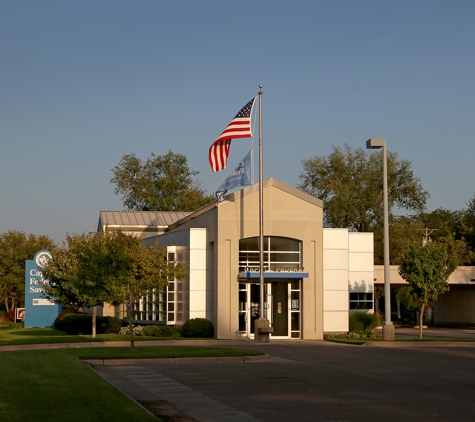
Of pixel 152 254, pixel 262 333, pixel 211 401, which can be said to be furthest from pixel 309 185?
pixel 211 401

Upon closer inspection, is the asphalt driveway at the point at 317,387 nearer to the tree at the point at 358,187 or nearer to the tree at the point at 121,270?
the tree at the point at 121,270

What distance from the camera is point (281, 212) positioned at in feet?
112

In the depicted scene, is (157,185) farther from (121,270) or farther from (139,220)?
(121,270)

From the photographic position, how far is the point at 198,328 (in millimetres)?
32562

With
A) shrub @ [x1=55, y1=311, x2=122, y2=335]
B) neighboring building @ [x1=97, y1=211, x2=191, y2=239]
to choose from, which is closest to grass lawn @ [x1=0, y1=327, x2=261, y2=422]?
shrub @ [x1=55, y1=311, x2=122, y2=335]

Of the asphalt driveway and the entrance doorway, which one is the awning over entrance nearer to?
the entrance doorway

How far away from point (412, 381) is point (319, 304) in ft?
57.2

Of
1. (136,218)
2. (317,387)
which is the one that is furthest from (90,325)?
(317,387)

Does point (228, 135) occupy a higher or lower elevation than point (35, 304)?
higher

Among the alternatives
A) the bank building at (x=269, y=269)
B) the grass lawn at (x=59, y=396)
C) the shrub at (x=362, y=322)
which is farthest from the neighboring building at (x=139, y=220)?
the grass lawn at (x=59, y=396)

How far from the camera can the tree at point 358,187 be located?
64.8 metres

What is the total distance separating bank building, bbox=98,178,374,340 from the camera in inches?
1307

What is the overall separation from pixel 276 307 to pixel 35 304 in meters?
22.6

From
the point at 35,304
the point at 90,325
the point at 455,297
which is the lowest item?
the point at 90,325
